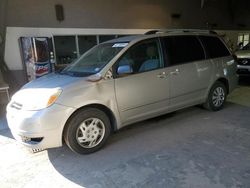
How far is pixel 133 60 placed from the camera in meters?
3.71

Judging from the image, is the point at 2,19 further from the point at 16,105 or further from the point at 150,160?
the point at 150,160

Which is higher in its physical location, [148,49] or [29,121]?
[148,49]

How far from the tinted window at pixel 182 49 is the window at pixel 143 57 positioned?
220mm

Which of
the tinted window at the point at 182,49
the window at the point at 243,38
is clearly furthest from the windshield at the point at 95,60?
the window at the point at 243,38

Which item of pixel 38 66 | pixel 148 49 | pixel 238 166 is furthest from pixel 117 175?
pixel 38 66

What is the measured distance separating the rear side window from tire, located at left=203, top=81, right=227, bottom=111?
573 millimetres

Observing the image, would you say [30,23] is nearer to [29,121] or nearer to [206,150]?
[29,121]

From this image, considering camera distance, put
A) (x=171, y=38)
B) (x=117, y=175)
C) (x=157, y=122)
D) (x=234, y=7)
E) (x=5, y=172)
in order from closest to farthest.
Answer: (x=117, y=175), (x=5, y=172), (x=171, y=38), (x=157, y=122), (x=234, y=7)

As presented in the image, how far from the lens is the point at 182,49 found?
13.9 ft

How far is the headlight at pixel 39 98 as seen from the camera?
3.01 metres

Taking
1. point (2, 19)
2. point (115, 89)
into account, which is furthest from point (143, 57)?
point (2, 19)

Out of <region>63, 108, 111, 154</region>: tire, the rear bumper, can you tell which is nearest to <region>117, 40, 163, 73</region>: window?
<region>63, 108, 111, 154</region>: tire

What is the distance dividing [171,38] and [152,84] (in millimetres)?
948

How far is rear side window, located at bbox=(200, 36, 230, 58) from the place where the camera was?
461 centimetres
